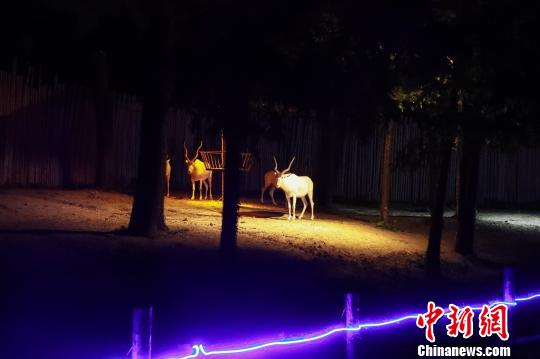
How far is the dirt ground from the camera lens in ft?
37.0

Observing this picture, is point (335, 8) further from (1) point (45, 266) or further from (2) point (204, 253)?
(1) point (45, 266)

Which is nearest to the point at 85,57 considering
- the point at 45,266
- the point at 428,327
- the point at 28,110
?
the point at 28,110

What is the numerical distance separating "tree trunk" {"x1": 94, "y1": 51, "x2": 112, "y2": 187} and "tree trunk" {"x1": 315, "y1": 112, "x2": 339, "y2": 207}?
6.57 metres

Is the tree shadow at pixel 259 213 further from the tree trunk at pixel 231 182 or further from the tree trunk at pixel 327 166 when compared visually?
the tree trunk at pixel 231 182

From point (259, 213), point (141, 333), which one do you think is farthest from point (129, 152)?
point (141, 333)

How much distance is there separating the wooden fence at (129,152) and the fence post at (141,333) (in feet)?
11.4

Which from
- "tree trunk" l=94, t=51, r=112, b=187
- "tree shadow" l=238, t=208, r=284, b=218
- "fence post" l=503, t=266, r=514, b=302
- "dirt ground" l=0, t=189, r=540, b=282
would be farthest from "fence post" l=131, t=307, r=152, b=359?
"tree trunk" l=94, t=51, r=112, b=187

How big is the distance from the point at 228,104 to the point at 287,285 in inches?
107

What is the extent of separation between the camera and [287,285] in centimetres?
938

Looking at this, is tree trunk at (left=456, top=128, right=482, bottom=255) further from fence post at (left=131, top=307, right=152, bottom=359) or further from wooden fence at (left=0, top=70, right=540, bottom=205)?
fence post at (left=131, top=307, right=152, bottom=359)

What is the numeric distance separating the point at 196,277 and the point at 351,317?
284cm

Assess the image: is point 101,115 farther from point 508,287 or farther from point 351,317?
point 351,317

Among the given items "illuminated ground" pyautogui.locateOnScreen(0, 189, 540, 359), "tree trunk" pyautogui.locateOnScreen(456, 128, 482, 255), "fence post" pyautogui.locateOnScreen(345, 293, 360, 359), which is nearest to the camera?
"fence post" pyautogui.locateOnScreen(345, 293, 360, 359)

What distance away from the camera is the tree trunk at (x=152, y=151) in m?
11.2
